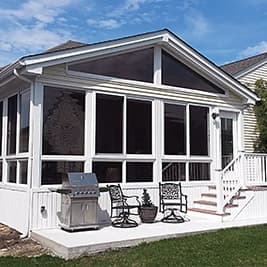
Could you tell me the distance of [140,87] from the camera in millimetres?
9258

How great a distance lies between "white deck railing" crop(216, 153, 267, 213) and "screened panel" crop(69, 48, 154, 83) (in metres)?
3.10

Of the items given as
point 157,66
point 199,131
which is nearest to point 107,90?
point 157,66

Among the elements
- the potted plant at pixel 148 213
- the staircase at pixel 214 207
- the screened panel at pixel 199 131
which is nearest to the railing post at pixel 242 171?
the staircase at pixel 214 207

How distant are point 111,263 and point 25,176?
11.0 feet

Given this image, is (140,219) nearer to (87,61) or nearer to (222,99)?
(87,61)

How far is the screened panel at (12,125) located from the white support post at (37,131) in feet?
4.42

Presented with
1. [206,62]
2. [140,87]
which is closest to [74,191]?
[140,87]

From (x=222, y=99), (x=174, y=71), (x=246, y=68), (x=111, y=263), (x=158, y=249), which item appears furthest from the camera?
(x=246, y=68)

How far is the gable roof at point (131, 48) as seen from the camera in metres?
7.55

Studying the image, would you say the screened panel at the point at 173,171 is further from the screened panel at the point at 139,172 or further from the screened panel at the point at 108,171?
the screened panel at the point at 108,171

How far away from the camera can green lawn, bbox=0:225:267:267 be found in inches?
215

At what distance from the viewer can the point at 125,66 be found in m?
9.18

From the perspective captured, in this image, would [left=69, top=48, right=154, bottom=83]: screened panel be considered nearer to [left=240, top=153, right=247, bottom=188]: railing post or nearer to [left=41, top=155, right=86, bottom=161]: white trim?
[left=41, top=155, right=86, bottom=161]: white trim

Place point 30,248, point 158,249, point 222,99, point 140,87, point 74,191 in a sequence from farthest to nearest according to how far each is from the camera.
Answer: point 222,99 < point 140,87 < point 74,191 < point 30,248 < point 158,249
